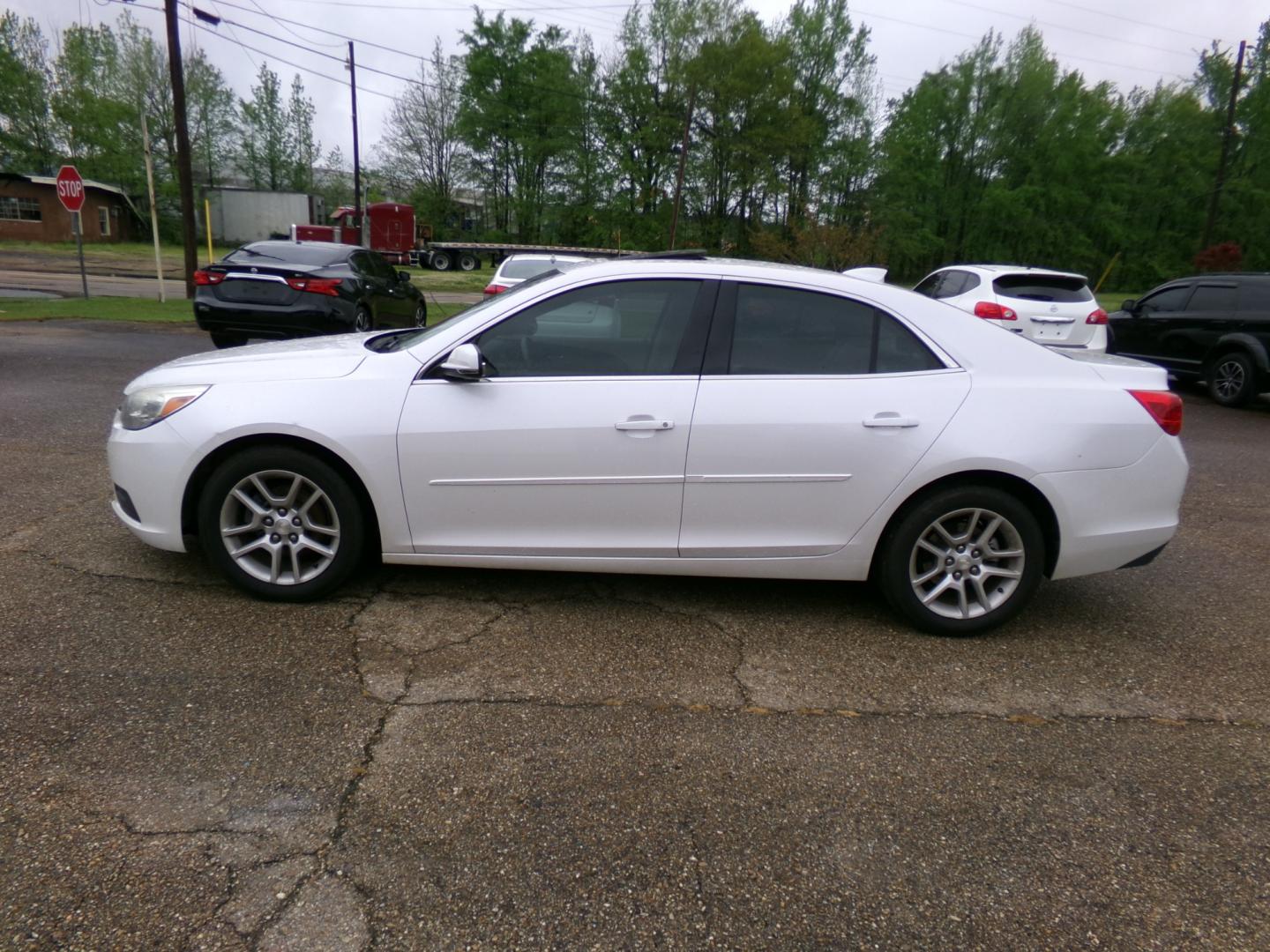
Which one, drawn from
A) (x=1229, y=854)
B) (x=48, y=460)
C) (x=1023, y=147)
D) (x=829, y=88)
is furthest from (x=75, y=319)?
(x=1023, y=147)

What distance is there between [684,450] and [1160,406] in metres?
2.16

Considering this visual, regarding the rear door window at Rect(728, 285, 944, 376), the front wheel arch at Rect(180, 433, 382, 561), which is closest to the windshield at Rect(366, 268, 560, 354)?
the front wheel arch at Rect(180, 433, 382, 561)

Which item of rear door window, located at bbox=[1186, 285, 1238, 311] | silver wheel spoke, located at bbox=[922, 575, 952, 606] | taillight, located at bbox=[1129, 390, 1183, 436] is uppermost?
rear door window, located at bbox=[1186, 285, 1238, 311]

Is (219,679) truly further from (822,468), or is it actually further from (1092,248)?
(1092,248)

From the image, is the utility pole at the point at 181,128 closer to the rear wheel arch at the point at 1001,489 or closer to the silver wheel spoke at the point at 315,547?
the silver wheel spoke at the point at 315,547

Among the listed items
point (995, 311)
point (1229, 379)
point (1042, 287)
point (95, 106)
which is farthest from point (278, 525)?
point (95, 106)

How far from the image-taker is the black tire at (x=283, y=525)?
12.7 ft

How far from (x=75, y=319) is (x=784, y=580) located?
51.6 feet

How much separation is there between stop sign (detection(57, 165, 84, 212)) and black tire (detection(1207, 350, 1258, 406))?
63.5 ft

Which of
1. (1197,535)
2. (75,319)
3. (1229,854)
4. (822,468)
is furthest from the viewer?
(75,319)

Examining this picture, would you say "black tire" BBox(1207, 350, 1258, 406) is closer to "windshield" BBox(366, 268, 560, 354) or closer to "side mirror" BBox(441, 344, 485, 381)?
"windshield" BBox(366, 268, 560, 354)

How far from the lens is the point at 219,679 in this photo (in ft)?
10.8

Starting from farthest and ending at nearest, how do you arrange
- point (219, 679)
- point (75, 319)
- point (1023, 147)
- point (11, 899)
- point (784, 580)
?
point (1023, 147), point (75, 319), point (784, 580), point (219, 679), point (11, 899)

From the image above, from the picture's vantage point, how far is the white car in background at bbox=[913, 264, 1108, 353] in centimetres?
1045
